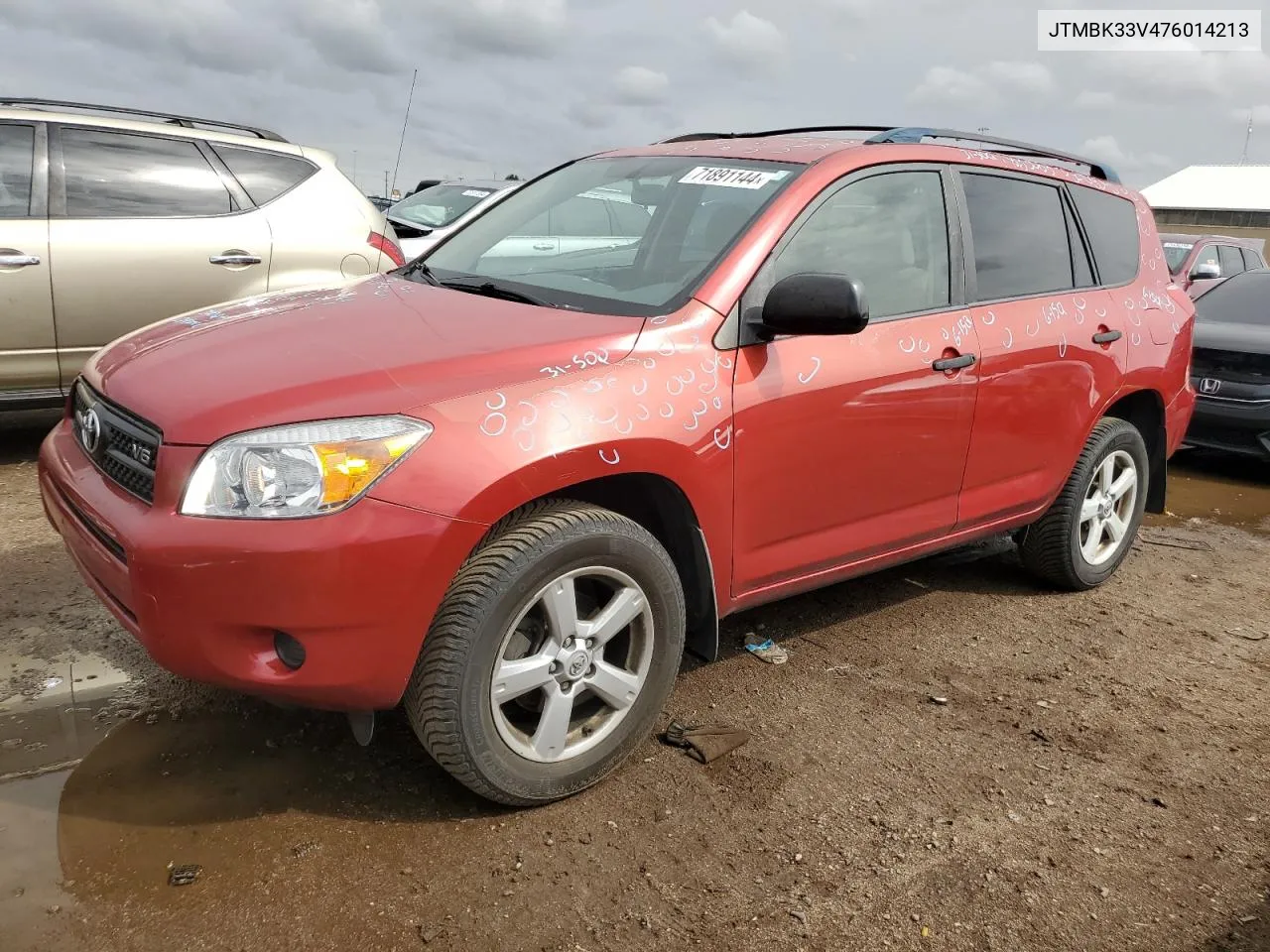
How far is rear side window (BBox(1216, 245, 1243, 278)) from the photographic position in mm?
11914

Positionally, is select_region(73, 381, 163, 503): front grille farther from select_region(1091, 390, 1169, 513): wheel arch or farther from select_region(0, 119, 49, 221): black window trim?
select_region(1091, 390, 1169, 513): wheel arch

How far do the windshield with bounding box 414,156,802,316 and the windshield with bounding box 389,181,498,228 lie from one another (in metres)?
5.70

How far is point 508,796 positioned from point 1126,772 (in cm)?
181

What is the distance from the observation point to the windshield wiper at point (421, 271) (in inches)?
133

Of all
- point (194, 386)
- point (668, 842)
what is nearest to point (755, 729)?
point (668, 842)

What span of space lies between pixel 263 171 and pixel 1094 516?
4.70 metres

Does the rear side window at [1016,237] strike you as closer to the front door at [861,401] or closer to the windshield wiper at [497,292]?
the front door at [861,401]

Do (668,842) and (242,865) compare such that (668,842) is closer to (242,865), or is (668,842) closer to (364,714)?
(364,714)

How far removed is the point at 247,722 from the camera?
9.62 ft

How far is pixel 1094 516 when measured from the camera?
4336 mm

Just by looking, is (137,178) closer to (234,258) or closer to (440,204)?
(234,258)

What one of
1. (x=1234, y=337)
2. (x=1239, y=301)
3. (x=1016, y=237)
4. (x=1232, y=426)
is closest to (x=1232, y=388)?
(x=1232, y=426)

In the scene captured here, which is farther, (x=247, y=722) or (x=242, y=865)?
(x=247, y=722)

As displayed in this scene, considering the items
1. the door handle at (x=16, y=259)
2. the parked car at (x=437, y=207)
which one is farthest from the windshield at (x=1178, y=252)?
the door handle at (x=16, y=259)
